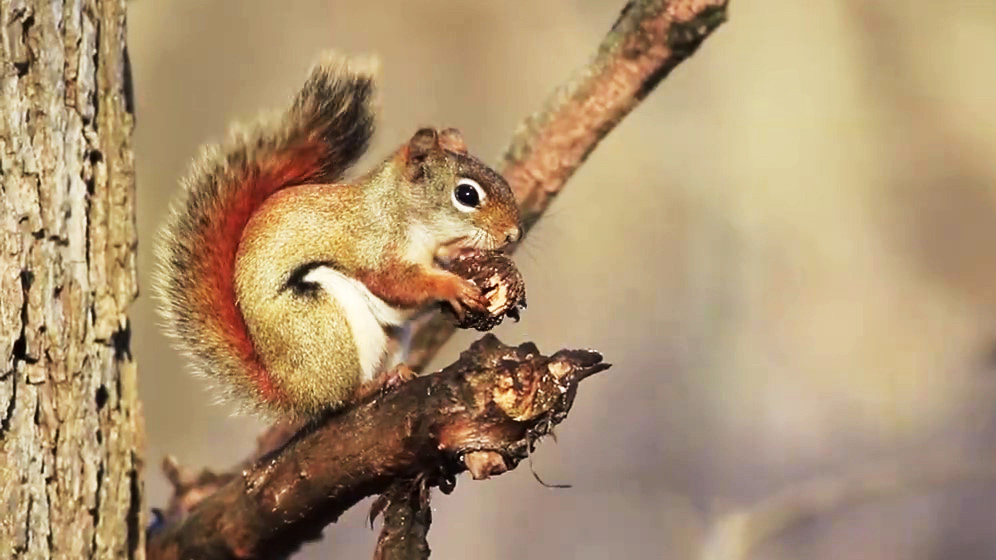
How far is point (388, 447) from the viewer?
1.09 metres

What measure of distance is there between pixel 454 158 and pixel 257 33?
1.42 m

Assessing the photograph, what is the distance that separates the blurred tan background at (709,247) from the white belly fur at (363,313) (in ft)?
3.60

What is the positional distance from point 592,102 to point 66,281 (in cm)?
74

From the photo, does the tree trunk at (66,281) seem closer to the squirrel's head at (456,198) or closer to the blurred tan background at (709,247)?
the squirrel's head at (456,198)

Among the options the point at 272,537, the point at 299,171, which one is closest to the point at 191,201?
the point at 299,171

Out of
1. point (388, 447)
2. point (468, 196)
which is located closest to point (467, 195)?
point (468, 196)

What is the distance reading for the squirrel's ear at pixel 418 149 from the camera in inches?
56.3

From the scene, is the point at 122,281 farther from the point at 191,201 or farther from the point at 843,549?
the point at 843,549

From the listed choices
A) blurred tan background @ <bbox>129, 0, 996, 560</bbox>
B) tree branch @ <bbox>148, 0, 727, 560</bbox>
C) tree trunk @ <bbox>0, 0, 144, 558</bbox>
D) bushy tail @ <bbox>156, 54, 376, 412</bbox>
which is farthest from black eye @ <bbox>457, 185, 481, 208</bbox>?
blurred tan background @ <bbox>129, 0, 996, 560</bbox>

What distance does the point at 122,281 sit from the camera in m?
1.24

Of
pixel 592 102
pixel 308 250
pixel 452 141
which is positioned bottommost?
pixel 308 250

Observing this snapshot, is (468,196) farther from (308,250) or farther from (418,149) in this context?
(308,250)

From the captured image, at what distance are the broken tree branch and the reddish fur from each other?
0.10 m

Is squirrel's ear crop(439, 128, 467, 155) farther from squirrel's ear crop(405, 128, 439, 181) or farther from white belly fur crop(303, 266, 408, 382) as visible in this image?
white belly fur crop(303, 266, 408, 382)
